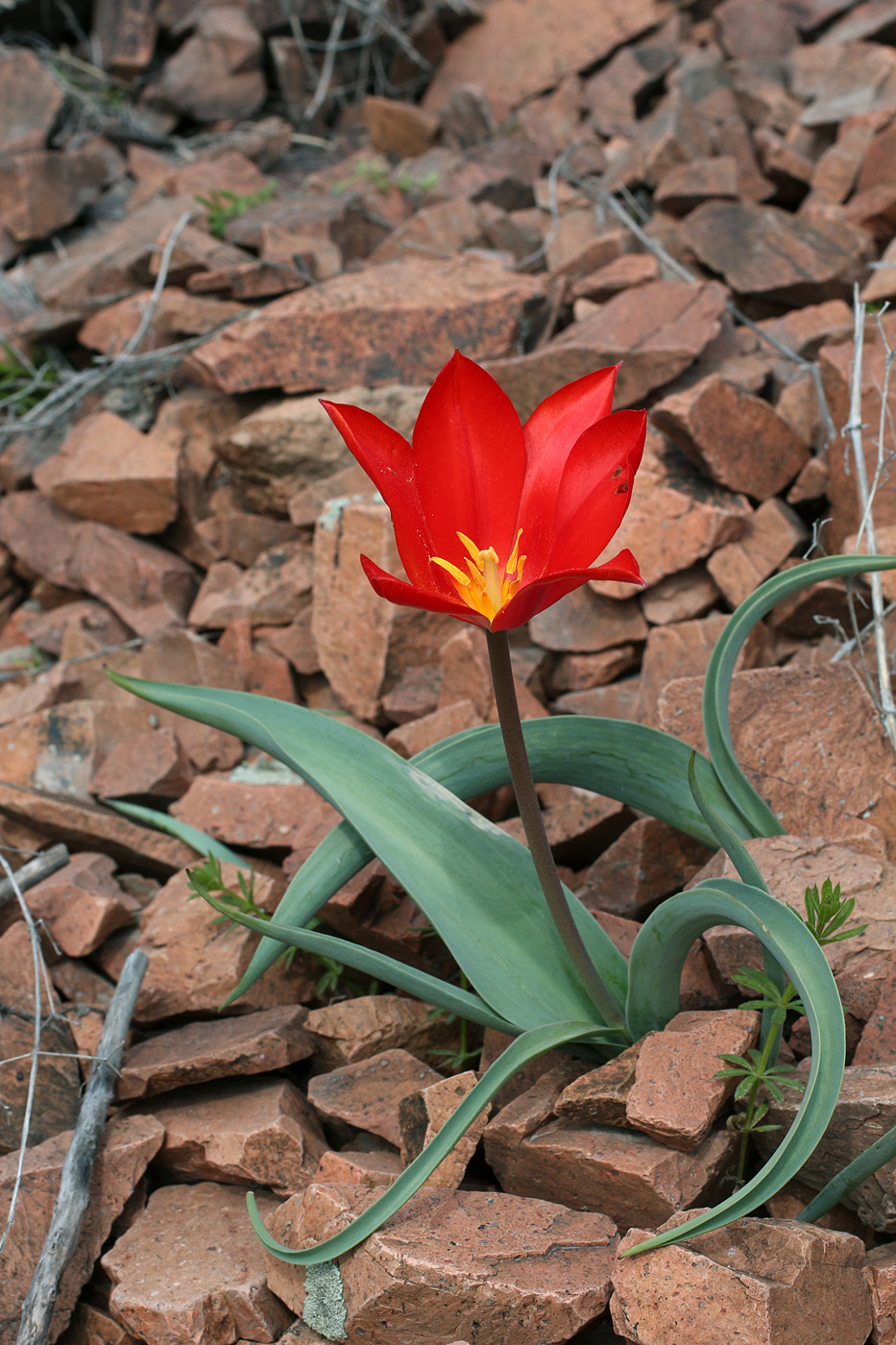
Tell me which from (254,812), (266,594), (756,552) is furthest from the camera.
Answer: (266,594)

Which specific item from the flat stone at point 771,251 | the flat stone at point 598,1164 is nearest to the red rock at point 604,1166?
the flat stone at point 598,1164

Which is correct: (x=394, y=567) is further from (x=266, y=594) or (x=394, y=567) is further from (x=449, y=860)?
(x=449, y=860)

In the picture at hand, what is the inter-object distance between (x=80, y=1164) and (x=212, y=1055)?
25 cm

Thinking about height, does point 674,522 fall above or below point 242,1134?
above

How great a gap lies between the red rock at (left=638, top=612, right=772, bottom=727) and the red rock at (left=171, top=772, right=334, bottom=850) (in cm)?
75

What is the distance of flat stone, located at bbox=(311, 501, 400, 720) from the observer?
2.75m

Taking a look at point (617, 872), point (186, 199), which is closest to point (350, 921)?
point (617, 872)

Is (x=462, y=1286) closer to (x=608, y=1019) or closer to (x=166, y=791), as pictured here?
(x=608, y=1019)

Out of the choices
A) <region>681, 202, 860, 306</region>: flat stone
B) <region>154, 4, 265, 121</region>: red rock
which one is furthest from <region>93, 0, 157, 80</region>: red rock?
<region>681, 202, 860, 306</region>: flat stone

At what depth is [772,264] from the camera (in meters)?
3.29

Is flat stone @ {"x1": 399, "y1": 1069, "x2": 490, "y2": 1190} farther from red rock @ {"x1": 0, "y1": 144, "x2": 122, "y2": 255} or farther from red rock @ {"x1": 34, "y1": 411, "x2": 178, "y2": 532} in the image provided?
red rock @ {"x1": 0, "y1": 144, "x2": 122, "y2": 255}

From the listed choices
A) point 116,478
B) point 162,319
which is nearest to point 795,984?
point 116,478

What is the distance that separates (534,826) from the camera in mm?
1351

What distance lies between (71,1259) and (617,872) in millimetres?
1085
